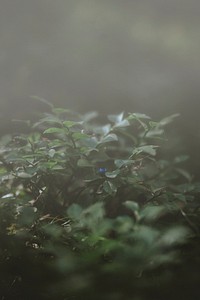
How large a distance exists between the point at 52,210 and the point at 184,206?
12.7 inches

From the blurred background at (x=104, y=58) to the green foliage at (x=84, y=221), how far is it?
318mm

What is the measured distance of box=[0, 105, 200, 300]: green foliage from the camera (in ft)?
2.21

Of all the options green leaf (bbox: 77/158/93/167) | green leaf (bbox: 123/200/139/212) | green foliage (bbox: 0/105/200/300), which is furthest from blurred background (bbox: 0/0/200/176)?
green leaf (bbox: 123/200/139/212)

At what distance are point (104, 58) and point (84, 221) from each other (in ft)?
2.88

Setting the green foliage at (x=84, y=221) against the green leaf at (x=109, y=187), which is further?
the green leaf at (x=109, y=187)

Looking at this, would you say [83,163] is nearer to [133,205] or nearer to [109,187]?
[109,187]

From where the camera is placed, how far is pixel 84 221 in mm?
746

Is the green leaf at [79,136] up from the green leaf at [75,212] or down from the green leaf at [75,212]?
up


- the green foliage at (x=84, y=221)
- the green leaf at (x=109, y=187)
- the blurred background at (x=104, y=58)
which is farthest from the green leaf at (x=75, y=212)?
the blurred background at (x=104, y=58)

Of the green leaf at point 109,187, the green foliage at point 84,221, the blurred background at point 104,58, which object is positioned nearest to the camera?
the green foliage at point 84,221

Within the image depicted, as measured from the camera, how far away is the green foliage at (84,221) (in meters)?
0.67

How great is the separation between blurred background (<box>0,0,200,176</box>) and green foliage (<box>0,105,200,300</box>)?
318 mm

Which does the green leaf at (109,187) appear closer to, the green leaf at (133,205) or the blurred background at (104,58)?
the green leaf at (133,205)

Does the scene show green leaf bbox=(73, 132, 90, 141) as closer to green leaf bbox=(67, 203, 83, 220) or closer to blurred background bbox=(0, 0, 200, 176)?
green leaf bbox=(67, 203, 83, 220)
